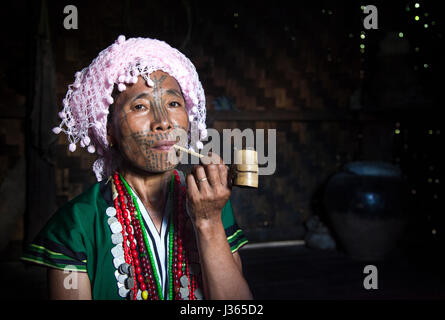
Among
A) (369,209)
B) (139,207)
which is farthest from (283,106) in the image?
(139,207)

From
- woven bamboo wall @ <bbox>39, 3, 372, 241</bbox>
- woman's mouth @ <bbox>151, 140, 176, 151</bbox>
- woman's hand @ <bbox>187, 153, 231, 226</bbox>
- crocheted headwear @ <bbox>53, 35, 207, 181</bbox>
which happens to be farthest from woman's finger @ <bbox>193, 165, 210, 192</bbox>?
woven bamboo wall @ <bbox>39, 3, 372, 241</bbox>

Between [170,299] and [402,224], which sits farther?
[402,224]

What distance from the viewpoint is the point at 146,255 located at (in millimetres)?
1417

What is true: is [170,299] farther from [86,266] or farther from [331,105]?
[331,105]

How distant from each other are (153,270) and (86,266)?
0.77 ft

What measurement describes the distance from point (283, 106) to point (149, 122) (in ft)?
11.7

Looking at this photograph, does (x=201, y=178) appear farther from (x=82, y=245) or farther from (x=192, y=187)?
(x=82, y=245)

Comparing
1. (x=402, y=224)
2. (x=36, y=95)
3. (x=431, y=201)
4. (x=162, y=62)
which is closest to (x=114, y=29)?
(x=36, y=95)

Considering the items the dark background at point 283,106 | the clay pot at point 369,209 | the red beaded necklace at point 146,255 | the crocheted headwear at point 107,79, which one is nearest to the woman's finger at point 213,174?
the red beaded necklace at point 146,255

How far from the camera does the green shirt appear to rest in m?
1.30

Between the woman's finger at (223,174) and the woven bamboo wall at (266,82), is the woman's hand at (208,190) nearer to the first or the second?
A: the woman's finger at (223,174)

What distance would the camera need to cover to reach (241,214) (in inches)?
184

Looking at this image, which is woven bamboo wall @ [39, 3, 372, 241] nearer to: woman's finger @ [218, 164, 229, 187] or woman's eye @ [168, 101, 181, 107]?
woman's eye @ [168, 101, 181, 107]

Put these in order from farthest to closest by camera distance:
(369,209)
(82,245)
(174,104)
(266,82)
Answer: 1. (266,82)
2. (369,209)
3. (174,104)
4. (82,245)
